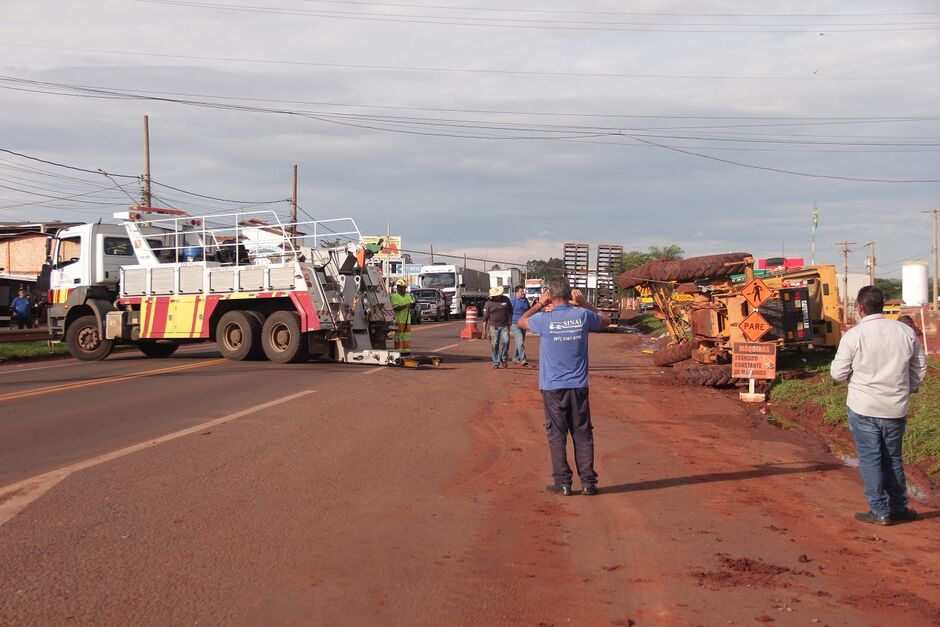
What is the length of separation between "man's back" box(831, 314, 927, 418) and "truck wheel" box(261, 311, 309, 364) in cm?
1313

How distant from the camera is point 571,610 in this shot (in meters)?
4.51

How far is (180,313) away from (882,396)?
52.9 ft

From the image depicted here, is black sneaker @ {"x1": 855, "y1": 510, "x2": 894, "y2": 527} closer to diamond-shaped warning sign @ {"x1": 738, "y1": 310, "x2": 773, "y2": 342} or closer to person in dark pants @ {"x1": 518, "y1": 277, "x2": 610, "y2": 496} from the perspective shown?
person in dark pants @ {"x1": 518, "y1": 277, "x2": 610, "y2": 496}

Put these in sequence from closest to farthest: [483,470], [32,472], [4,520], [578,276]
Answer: [4,520] < [32,472] < [483,470] < [578,276]

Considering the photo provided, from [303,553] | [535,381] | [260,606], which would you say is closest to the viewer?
[260,606]

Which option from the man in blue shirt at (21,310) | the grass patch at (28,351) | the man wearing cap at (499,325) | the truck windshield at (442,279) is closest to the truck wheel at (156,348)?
the grass patch at (28,351)

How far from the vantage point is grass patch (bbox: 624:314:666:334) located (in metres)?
38.6

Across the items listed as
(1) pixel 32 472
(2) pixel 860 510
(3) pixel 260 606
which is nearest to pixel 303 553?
(3) pixel 260 606

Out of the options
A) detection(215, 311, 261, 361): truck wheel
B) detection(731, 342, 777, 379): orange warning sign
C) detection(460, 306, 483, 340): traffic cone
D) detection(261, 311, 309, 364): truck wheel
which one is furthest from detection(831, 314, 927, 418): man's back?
detection(460, 306, 483, 340): traffic cone

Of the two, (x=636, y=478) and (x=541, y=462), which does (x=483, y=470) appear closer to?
(x=541, y=462)

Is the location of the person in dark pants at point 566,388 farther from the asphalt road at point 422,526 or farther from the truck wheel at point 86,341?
the truck wheel at point 86,341

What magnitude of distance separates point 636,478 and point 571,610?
3.56m

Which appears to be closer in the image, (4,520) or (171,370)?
(4,520)

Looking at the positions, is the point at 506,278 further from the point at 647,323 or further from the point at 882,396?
Answer: the point at 882,396
